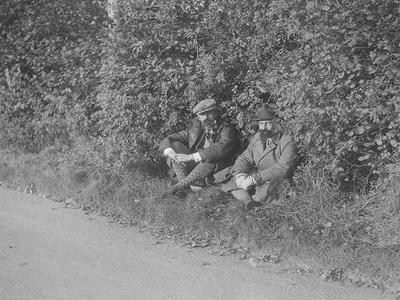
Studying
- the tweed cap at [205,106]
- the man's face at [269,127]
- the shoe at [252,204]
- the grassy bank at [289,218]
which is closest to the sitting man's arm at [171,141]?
the grassy bank at [289,218]

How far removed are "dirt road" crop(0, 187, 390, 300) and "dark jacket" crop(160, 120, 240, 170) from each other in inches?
48.7

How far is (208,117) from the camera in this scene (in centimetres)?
663

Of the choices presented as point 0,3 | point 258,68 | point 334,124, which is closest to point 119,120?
point 258,68

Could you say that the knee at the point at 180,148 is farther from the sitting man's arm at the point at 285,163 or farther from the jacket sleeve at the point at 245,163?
the sitting man's arm at the point at 285,163

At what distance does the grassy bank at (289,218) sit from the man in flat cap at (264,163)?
0.51 ft

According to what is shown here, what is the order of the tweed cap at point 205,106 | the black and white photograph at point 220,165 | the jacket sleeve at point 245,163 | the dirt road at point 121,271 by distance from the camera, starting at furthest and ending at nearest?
the tweed cap at point 205,106 → the jacket sleeve at point 245,163 → the black and white photograph at point 220,165 → the dirt road at point 121,271

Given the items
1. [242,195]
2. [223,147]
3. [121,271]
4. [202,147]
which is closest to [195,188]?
[223,147]

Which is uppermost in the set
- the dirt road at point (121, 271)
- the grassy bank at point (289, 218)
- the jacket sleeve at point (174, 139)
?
the jacket sleeve at point (174, 139)

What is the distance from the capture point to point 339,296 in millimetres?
4320

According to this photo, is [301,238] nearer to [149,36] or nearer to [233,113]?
[233,113]

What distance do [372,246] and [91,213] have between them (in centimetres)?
328

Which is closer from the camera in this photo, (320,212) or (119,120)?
(320,212)

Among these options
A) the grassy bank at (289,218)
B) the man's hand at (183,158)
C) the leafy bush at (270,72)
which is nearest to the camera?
the grassy bank at (289,218)

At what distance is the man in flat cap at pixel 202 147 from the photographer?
6570mm
